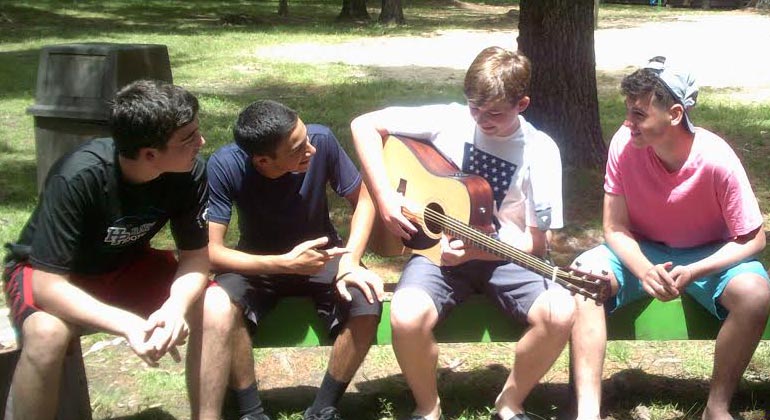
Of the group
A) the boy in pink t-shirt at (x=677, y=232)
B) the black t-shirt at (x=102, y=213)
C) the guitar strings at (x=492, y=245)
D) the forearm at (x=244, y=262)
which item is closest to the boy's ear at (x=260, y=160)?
the black t-shirt at (x=102, y=213)

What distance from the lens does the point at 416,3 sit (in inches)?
1156

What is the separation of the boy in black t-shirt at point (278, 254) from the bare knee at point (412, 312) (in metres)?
0.10

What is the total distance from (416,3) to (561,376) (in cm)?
2655

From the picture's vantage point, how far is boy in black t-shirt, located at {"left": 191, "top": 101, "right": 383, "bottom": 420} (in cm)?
303

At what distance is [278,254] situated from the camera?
331 cm

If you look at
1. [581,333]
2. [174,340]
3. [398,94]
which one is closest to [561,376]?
[581,333]

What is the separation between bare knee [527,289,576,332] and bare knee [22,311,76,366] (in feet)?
4.78

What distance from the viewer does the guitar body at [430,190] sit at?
3.16 m

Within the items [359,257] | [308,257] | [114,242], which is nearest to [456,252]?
[359,257]

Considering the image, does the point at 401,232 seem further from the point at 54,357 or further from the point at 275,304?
the point at 54,357

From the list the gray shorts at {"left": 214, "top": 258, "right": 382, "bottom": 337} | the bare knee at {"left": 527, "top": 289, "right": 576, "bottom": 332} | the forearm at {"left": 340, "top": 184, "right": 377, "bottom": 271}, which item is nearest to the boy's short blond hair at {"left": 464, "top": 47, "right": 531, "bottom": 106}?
the forearm at {"left": 340, "top": 184, "right": 377, "bottom": 271}

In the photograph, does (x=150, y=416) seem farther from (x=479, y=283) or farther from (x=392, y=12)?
(x=392, y=12)

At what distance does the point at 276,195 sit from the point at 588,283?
3.64 feet

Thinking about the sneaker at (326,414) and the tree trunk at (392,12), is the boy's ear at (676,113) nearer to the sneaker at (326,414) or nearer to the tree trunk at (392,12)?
the sneaker at (326,414)
